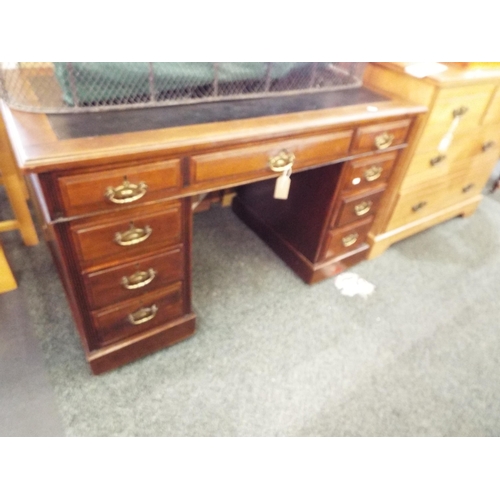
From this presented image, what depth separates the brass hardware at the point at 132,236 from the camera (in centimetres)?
92

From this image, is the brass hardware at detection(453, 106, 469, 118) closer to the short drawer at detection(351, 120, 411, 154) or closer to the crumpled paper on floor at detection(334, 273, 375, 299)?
the short drawer at detection(351, 120, 411, 154)

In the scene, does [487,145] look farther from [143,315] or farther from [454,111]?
[143,315]

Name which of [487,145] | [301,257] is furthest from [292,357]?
[487,145]

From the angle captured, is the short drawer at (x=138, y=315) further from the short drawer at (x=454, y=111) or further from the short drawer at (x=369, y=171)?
the short drawer at (x=454, y=111)

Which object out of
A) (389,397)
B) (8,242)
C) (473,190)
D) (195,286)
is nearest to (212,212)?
(195,286)

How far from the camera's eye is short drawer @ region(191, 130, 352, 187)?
930 mm

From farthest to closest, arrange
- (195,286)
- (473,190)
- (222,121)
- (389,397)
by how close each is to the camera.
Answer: (473,190) < (195,286) < (389,397) < (222,121)

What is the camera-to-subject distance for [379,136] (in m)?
1.23

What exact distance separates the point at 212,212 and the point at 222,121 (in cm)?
102

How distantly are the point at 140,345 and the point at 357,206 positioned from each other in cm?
93

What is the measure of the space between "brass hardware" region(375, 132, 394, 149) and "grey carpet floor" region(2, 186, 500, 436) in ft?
2.07

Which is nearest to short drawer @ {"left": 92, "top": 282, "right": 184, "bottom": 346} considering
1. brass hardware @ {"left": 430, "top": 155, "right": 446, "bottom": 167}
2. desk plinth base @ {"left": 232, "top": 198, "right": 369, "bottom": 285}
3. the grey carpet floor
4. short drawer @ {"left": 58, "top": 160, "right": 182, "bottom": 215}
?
the grey carpet floor
